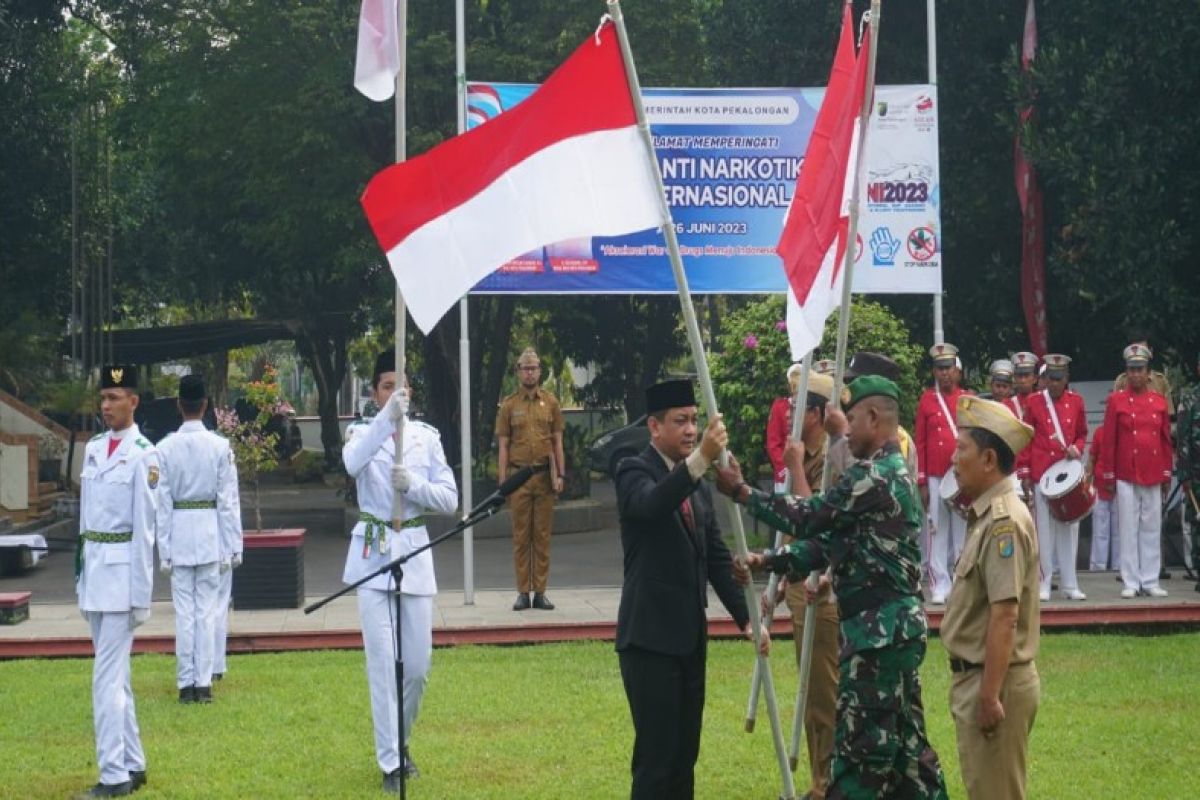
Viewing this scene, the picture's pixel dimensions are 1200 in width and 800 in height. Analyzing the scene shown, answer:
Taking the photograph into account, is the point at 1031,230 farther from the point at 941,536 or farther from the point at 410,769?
the point at 410,769

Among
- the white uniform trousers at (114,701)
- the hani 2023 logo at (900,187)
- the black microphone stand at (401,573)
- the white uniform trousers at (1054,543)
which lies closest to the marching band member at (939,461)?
the white uniform trousers at (1054,543)

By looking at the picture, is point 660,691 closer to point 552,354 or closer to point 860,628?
point 860,628

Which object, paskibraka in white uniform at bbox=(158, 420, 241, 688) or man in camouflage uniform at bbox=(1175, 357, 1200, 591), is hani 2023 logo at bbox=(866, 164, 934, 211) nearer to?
man in camouflage uniform at bbox=(1175, 357, 1200, 591)

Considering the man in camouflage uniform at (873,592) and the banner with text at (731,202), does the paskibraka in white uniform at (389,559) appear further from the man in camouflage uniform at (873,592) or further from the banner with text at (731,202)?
the banner with text at (731,202)

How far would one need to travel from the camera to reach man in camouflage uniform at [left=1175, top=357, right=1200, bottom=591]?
15758mm

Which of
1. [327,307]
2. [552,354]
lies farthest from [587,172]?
[552,354]

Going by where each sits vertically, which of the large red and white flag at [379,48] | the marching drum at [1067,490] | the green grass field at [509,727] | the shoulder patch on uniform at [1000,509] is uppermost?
the large red and white flag at [379,48]

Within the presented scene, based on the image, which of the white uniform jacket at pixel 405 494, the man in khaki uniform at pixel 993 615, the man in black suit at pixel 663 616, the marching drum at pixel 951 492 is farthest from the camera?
the marching drum at pixel 951 492

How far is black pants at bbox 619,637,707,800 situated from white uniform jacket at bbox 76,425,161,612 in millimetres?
3218

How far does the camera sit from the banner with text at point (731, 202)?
51.6ft

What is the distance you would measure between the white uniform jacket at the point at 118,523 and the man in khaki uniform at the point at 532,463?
20.0ft

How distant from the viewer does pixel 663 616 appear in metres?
7.13

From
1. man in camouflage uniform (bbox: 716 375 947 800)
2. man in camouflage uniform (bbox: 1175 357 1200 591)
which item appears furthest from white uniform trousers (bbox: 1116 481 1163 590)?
man in camouflage uniform (bbox: 716 375 947 800)

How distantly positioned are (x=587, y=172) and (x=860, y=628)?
7.03 ft
